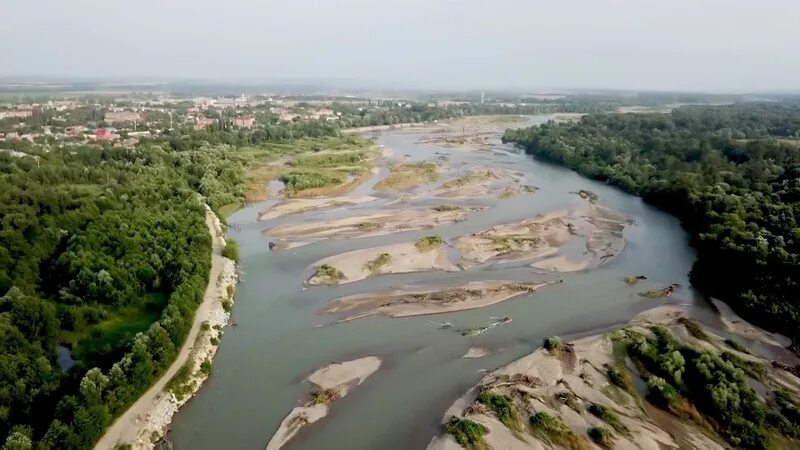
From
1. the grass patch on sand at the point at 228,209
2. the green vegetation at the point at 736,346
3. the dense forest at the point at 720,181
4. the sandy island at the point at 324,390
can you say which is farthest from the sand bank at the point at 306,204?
the green vegetation at the point at 736,346

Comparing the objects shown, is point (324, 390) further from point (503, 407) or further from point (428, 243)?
point (428, 243)

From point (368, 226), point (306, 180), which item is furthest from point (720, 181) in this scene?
point (306, 180)

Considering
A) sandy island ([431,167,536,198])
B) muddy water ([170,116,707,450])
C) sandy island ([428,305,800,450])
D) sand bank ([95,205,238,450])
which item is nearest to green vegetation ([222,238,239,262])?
muddy water ([170,116,707,450])

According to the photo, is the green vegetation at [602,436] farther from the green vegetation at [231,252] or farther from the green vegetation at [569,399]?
the green vegetation at [231,252]

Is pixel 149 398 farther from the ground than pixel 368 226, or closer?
closer

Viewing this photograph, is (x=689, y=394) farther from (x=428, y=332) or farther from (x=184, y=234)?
(x=184, y=234)

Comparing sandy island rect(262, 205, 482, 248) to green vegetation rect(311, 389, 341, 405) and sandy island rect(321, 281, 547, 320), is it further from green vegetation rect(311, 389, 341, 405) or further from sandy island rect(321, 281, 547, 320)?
green vegetation rect(311, 389, 341, 405)
